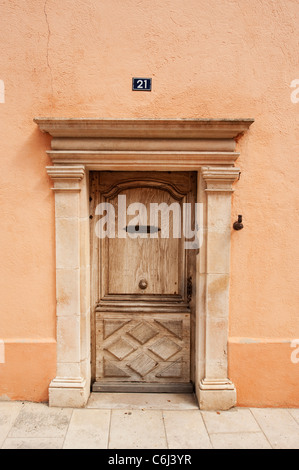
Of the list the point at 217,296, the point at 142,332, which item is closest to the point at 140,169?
the point at 217,296

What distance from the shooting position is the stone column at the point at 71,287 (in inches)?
130

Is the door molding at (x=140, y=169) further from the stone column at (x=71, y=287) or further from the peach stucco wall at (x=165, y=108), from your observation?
the peach stucco wall at (x=165, y=108)

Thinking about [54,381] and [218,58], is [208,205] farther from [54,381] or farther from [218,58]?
[54,381]

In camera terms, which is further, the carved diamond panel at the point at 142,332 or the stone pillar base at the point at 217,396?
the carved diamond panel at the point at 142,332

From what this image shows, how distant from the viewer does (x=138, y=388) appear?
12.1 feet

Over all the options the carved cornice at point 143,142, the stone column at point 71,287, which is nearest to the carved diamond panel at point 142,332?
the stone column at point 71,287

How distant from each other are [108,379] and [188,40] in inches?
138

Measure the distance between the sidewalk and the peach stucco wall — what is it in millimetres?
354

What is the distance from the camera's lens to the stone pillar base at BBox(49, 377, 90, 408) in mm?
3363

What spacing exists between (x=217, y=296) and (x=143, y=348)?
1021 millimetres

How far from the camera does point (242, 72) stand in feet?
10.6
